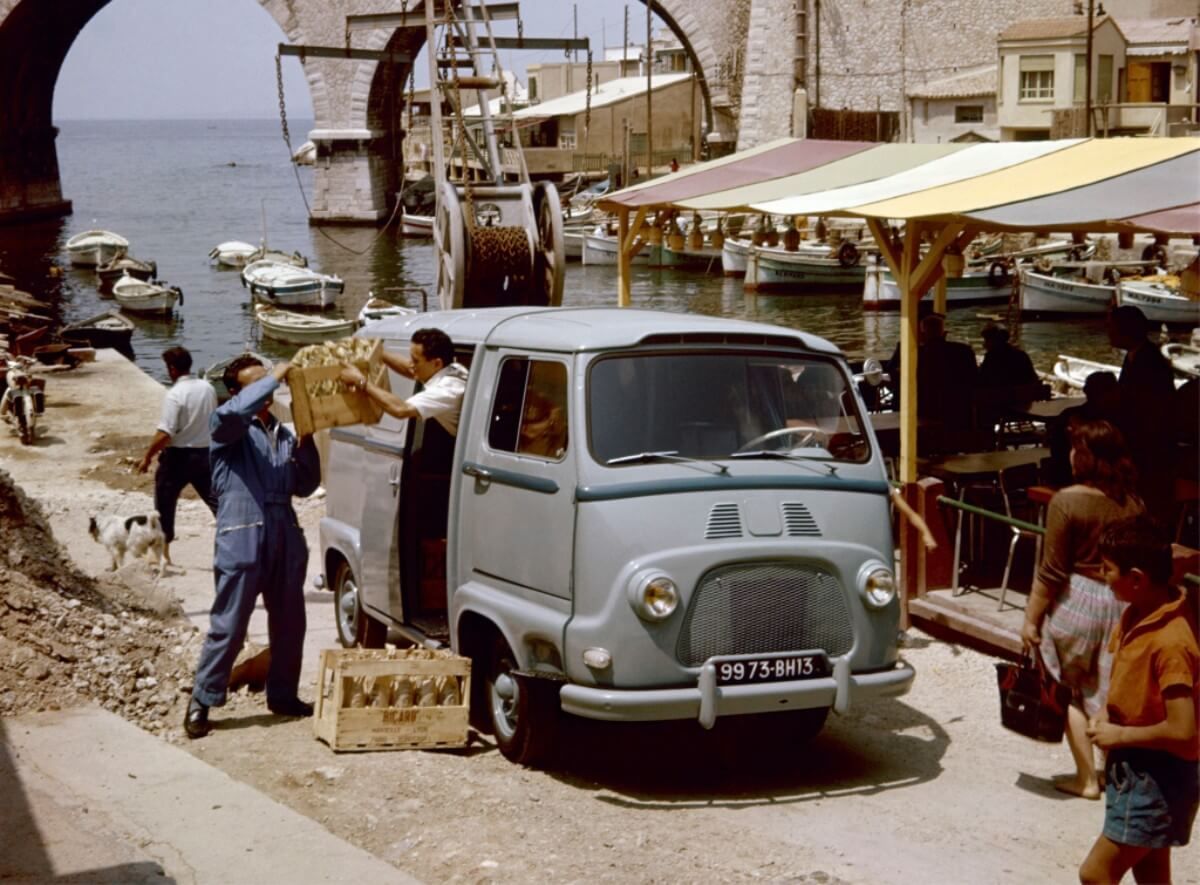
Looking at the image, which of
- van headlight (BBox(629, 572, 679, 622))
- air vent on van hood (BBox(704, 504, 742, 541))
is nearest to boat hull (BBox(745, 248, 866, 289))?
air vent on van hood (BBox(704, 504, 742, 541))

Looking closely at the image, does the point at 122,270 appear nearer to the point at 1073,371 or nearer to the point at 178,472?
the point at 1073,371

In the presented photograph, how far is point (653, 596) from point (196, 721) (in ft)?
8.77

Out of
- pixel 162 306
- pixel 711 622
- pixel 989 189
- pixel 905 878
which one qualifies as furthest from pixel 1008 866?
pixel 162 306

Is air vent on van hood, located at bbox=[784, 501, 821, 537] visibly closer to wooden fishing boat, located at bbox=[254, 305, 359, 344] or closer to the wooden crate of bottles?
the wooden crate of bottles

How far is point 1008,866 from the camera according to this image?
20.5ft

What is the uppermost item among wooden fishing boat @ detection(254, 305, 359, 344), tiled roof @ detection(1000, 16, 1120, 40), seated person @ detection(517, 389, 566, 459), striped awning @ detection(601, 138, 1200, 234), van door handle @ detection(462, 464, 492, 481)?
tiled roof @ detection(1000, 16, 1120, 40)

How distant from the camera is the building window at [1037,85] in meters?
55.4

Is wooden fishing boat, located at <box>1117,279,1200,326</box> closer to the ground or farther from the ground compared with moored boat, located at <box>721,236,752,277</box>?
closer to the ground

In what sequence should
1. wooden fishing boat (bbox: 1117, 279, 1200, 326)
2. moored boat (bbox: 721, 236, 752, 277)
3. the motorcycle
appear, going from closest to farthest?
the motorcycle, wooden fishing boat (bbox: 1117, 279, 1200, 326), moored boat (bbox: 721, 236, 752, 277)

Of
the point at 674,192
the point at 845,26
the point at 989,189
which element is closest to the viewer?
the point at 989,189

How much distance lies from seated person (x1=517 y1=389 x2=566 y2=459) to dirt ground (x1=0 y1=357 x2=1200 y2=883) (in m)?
1.50

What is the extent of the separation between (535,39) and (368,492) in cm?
1873

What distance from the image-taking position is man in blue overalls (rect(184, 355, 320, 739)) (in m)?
7.79

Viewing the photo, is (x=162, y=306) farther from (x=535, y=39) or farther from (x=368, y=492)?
(x=368, y=492)
